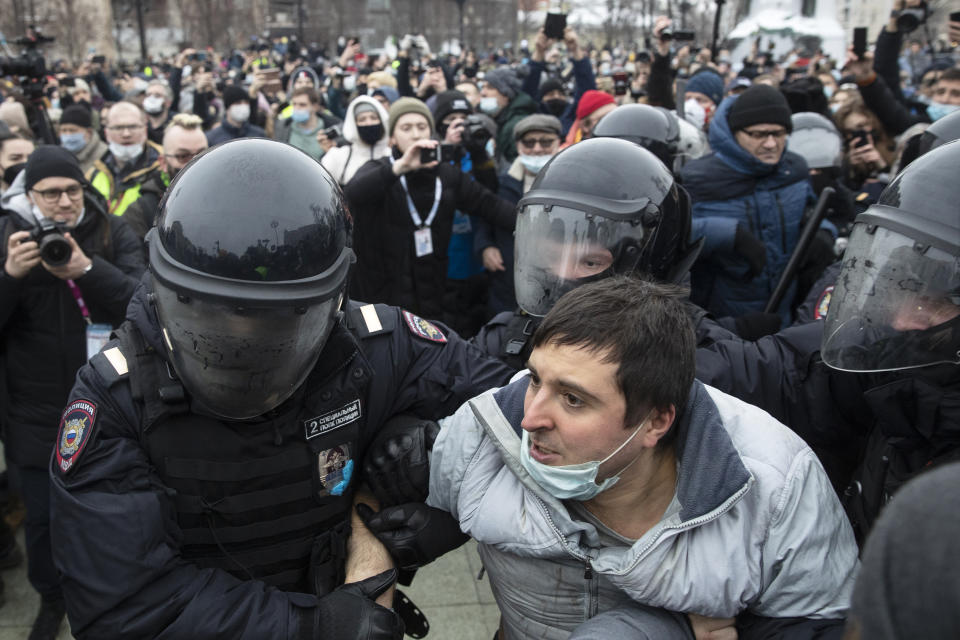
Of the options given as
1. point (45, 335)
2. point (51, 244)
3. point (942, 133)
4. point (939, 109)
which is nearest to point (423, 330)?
point (51, 244)

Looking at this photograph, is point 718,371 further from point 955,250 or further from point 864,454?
point 955,250

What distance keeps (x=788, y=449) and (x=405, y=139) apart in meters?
3.80

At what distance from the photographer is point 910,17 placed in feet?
16.0

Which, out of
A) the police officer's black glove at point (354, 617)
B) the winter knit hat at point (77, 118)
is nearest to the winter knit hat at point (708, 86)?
the winter knit hat at point (77, 118)

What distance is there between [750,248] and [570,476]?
2.03 meters

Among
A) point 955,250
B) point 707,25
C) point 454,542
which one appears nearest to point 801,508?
point 955,250

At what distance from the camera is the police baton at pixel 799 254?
3.25 metres

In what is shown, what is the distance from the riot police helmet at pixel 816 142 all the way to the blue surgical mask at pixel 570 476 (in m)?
3.47

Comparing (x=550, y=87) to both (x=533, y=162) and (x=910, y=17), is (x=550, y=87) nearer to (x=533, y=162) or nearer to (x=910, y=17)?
(x=533, y=162)

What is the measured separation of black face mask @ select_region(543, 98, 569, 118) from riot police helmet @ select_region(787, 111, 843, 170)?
2997mm

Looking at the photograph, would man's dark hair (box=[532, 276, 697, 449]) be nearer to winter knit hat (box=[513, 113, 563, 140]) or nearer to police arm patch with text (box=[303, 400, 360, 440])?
police arm patch with text (box=[303, 400, 360, 440])

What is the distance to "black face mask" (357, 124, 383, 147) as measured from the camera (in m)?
5.27

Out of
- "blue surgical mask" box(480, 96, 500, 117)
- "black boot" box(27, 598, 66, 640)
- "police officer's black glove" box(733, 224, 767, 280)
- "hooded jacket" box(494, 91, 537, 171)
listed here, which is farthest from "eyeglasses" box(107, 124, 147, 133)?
"police officer's black glove" box(733, 224, 767, 280)

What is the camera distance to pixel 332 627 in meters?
1.65
